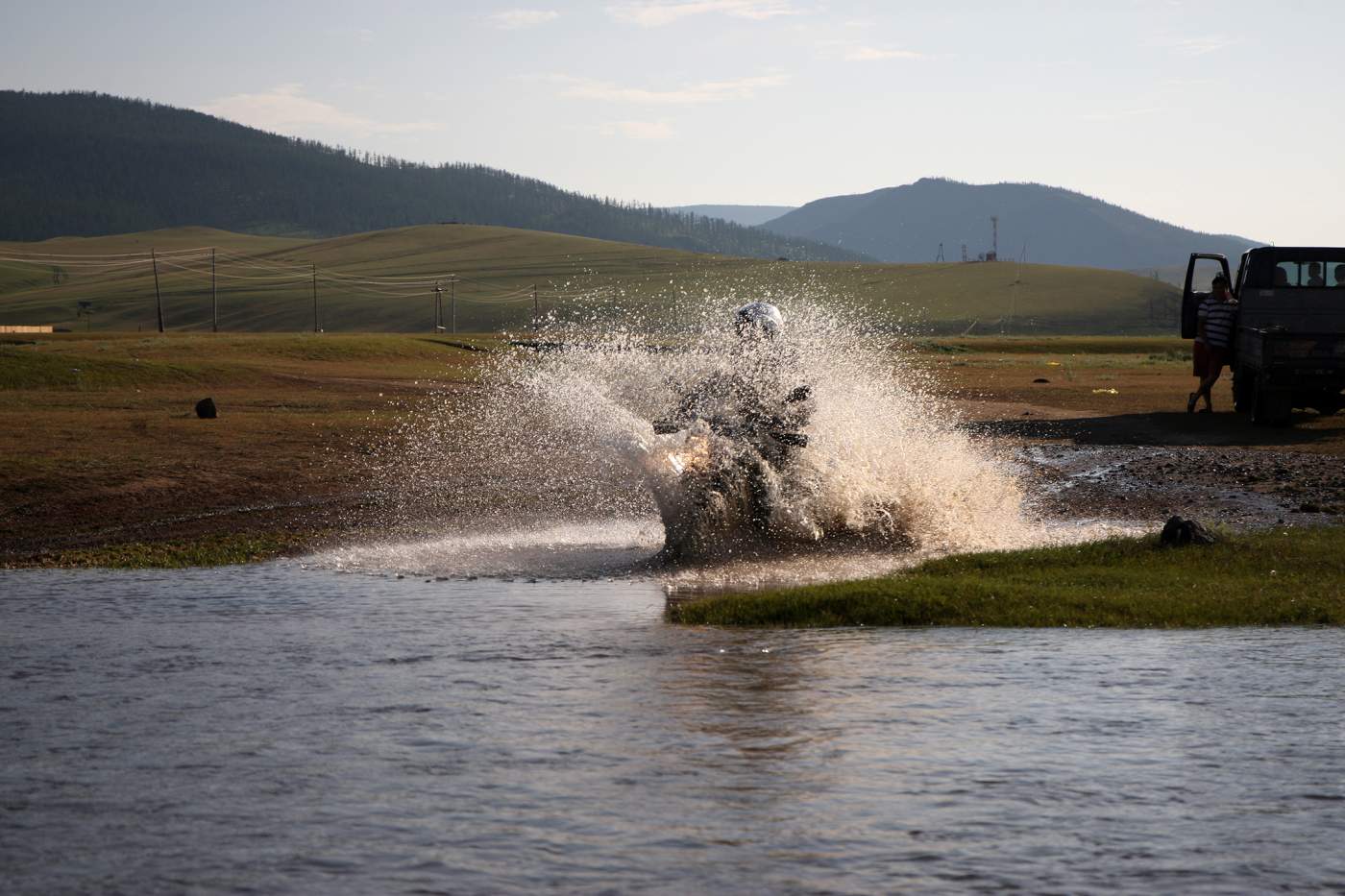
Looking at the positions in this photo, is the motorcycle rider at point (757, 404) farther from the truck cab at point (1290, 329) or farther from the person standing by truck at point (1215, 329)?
the person standing by truck at point (1215, 329)

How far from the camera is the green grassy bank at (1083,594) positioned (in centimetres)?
1255

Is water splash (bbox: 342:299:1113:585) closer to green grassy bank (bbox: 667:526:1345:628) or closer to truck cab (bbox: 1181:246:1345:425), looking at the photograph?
green grassy bank (bbox: 667:526:1345:628)

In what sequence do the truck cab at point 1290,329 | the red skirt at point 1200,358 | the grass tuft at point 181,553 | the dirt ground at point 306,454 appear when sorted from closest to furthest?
the grass tuft at point 181,553 < the dirt ground at point 306,454 < the truck cab at point 1290,329 < the red skirt at point 1200,358

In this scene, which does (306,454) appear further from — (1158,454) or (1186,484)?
(1158,454)

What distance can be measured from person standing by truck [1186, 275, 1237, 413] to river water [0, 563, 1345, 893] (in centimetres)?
2090

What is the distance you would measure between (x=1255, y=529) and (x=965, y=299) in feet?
568

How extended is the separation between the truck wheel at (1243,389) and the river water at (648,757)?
67.8 feet

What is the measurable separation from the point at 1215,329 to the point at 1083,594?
20.6m

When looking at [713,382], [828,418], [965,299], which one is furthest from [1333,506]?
[965,299]

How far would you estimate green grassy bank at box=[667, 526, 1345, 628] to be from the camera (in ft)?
41.2

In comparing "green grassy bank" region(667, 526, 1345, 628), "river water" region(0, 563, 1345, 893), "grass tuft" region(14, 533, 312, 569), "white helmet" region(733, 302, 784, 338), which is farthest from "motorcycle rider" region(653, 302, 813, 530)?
"grass tuft" region(14, 533, 312, 569)

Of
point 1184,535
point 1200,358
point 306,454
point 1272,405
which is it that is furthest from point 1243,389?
point 306,454

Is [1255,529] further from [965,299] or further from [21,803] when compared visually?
[965,299]

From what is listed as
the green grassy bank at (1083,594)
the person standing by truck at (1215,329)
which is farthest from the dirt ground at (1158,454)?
the green grassy bank at (1083,594)
